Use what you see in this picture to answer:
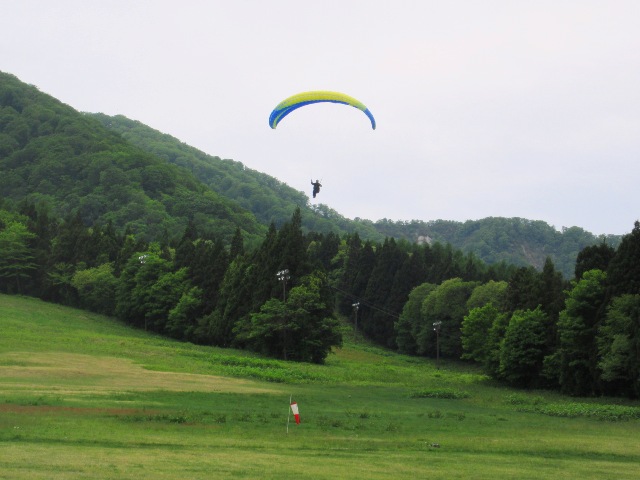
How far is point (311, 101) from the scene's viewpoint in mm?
47469

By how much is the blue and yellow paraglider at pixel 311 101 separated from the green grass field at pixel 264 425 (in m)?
15.9

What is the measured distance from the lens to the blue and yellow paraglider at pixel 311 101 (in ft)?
155

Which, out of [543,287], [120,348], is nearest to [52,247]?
[120,348]

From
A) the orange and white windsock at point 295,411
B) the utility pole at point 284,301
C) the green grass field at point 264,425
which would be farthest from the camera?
the utility pole at point 284,301

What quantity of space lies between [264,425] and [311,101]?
870 inches

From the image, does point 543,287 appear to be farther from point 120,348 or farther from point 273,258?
point 120,348

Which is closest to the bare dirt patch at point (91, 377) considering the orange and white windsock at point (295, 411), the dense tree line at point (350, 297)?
the orange and white windsock at point (295, 411)

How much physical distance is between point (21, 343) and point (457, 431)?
3619cm

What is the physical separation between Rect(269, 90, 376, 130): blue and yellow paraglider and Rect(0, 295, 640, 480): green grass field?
15.9 m

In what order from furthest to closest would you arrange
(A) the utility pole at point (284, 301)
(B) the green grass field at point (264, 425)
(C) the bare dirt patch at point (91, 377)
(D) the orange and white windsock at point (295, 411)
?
(A) the utility pole at point (284, 301) → (C) the bare dirt patch at point (91, 377) → (D) the orange and white windsock at point (295, 411) → (B) the green grass field at point (264, 425)

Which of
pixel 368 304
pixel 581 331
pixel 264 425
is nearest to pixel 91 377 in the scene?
pixel 264 425

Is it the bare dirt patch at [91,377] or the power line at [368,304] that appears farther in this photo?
the power line at [368,304]

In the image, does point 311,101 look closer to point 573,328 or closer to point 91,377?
point 91,377

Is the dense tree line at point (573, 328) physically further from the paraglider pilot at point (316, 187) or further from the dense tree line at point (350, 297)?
the paraglider pilot at point (316, 187)
